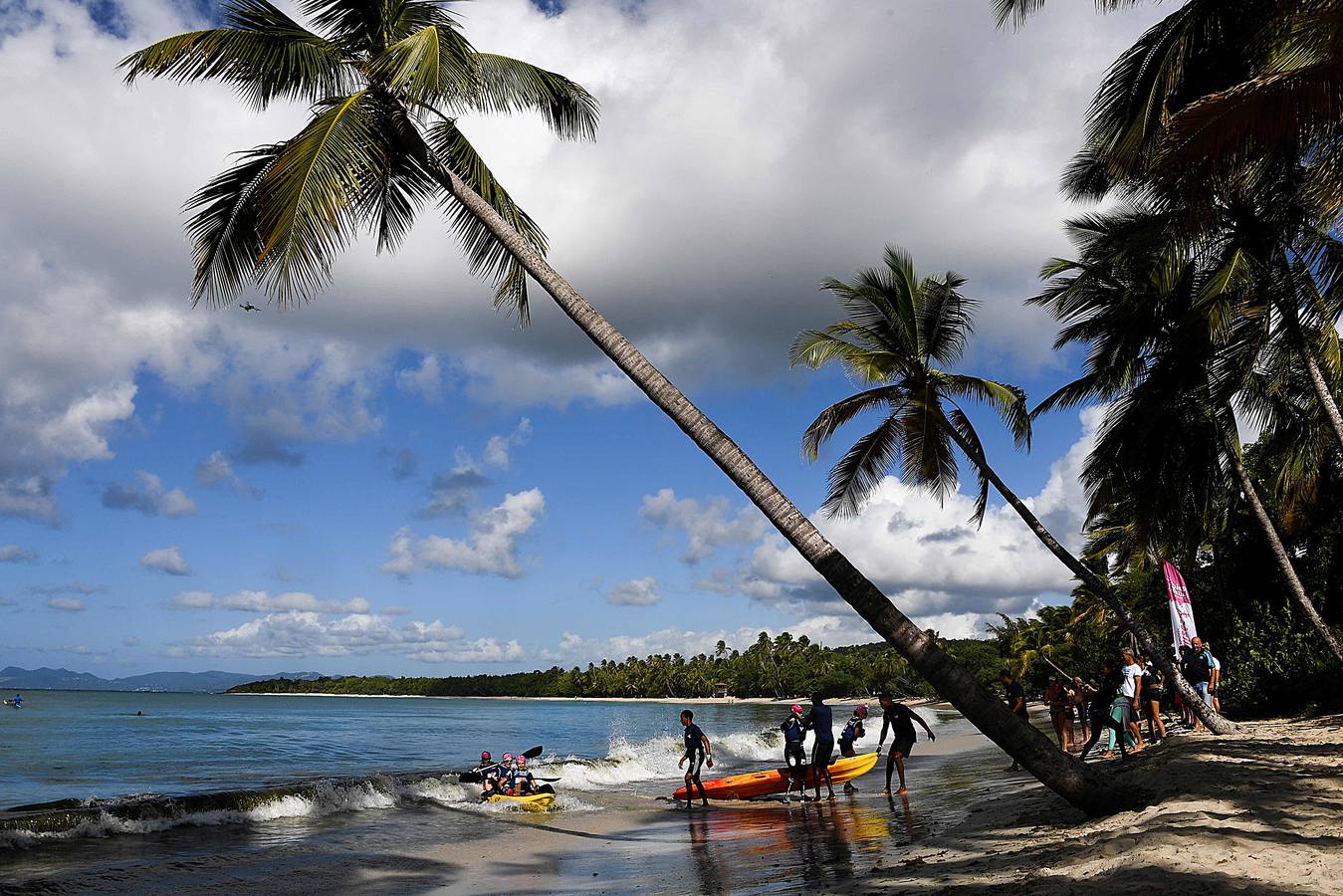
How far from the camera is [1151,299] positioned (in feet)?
54.4

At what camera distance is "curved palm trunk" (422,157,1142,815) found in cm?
723

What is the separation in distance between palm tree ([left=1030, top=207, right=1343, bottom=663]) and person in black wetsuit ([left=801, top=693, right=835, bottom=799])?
8.81m

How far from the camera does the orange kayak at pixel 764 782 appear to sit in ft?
51.5

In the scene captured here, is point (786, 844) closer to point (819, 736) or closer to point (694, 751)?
point (819, 736)

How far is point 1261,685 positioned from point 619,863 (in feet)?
55.4

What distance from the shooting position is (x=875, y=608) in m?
7.50

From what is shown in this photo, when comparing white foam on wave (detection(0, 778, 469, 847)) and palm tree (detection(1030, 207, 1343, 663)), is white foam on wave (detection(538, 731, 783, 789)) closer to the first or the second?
white foam on wave (detection(0, 778, 469, 847))

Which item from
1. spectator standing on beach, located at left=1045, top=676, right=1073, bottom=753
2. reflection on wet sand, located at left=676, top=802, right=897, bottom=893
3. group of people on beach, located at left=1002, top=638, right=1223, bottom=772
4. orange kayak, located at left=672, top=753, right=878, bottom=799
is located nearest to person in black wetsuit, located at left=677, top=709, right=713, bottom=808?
orange kayak, located at left=672, top=753, right=878, bottom=799

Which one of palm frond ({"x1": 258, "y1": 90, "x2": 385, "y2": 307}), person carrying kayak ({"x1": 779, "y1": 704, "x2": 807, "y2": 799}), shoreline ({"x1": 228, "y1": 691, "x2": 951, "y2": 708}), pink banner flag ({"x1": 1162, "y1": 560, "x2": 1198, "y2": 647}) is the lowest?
shoreline ({"x1": 228, "y1": 691, "x2": 951, "y2": 708})

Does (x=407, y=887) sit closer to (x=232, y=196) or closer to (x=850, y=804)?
(x=850, y=804)

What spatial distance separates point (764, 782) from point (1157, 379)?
36.3 feet

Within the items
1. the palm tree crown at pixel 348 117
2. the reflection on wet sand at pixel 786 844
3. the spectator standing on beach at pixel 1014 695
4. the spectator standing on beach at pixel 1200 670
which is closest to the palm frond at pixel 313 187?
the palm tree crown at pixel 348 117

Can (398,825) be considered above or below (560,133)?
below

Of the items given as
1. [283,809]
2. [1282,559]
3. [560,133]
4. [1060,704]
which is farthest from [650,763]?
[560,133]
